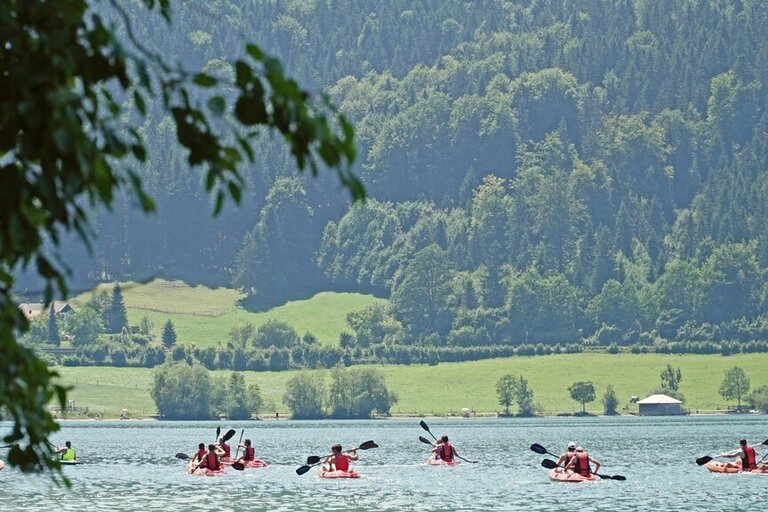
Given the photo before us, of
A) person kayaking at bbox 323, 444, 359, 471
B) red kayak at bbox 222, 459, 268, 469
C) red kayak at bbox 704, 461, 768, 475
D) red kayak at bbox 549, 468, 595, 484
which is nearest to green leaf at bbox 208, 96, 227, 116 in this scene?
red kayak at bbox 549, 468, 595, 484

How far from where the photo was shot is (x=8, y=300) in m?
11.5

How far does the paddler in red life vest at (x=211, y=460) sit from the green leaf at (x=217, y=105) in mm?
78897

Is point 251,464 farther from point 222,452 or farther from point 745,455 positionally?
point 745,455

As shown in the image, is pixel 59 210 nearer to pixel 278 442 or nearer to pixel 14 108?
pixel 14 108

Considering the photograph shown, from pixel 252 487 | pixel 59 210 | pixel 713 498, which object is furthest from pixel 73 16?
pixel 252 487

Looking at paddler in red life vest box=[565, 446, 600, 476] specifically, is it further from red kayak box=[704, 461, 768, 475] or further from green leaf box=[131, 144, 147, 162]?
green leaf box=[131, 144, 147, 162]

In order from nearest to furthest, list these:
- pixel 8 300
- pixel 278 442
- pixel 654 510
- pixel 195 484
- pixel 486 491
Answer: pixel 8 300, pixel 654 510, pixel 486 491, pixel 195 484, pixel 278 442

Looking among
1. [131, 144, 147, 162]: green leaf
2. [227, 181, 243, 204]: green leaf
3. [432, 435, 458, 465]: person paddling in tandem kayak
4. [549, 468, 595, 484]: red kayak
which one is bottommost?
[227, 181, 243, 204]: green leaf

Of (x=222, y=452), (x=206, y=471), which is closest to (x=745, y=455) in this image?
(x=206, y=471)

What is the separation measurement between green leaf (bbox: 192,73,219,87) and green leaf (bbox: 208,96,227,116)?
0.17 m

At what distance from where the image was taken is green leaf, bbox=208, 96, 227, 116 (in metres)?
11.4

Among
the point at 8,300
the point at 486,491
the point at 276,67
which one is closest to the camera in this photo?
the point at 276,67

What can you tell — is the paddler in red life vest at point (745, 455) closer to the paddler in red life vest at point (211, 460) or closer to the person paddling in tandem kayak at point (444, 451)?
the person paddling in tandem kayak at point (444, 451)

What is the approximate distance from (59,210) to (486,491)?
222 feet
